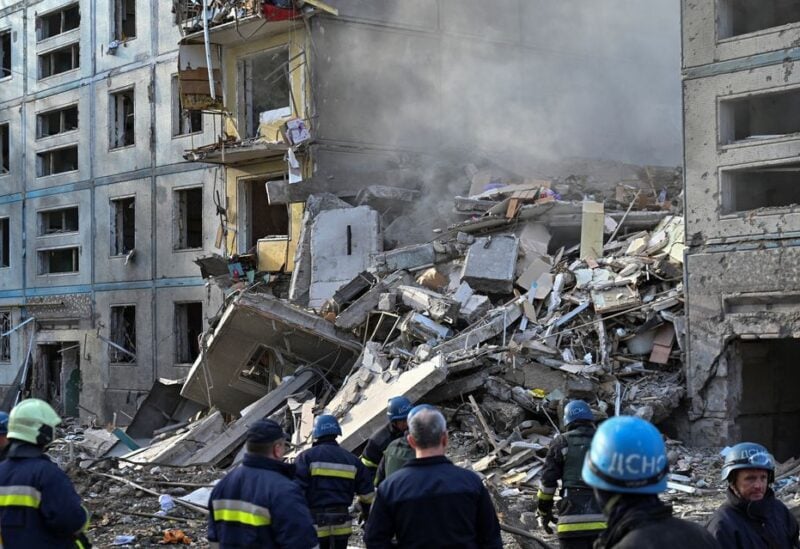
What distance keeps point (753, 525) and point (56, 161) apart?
30.4 metres

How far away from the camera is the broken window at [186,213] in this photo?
89.0 ft

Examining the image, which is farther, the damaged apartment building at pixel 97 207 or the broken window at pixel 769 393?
the damaged apartment building at pixel 97 207

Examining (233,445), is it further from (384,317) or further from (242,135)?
(242,135)

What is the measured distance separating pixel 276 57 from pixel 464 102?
15.6 feet

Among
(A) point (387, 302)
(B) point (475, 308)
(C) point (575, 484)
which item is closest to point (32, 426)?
(C) point (575, 484)

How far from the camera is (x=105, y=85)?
96.2 ft

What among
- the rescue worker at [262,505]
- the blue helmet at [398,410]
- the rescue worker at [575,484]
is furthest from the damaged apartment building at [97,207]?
the rescue worker at [262,505]

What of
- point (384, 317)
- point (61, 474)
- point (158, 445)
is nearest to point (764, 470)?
point (61, 474)

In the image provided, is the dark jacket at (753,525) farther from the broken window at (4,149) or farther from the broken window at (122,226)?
the broken window at (4,149)

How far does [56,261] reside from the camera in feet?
104

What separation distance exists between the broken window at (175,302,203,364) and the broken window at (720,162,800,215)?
1453 centimetres

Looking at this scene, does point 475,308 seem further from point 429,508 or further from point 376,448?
point 429,508

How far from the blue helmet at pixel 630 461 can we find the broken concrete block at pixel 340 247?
703 inches

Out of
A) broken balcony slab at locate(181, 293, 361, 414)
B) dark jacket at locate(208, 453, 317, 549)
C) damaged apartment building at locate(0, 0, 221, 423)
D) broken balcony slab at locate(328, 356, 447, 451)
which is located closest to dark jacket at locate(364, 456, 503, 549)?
dark jacket at locate(208, 453, 317, 549)
